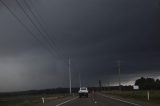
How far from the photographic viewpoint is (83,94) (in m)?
72.2

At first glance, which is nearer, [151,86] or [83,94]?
[83,94]

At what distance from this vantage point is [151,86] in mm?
169625

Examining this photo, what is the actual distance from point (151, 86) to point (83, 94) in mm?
103061
